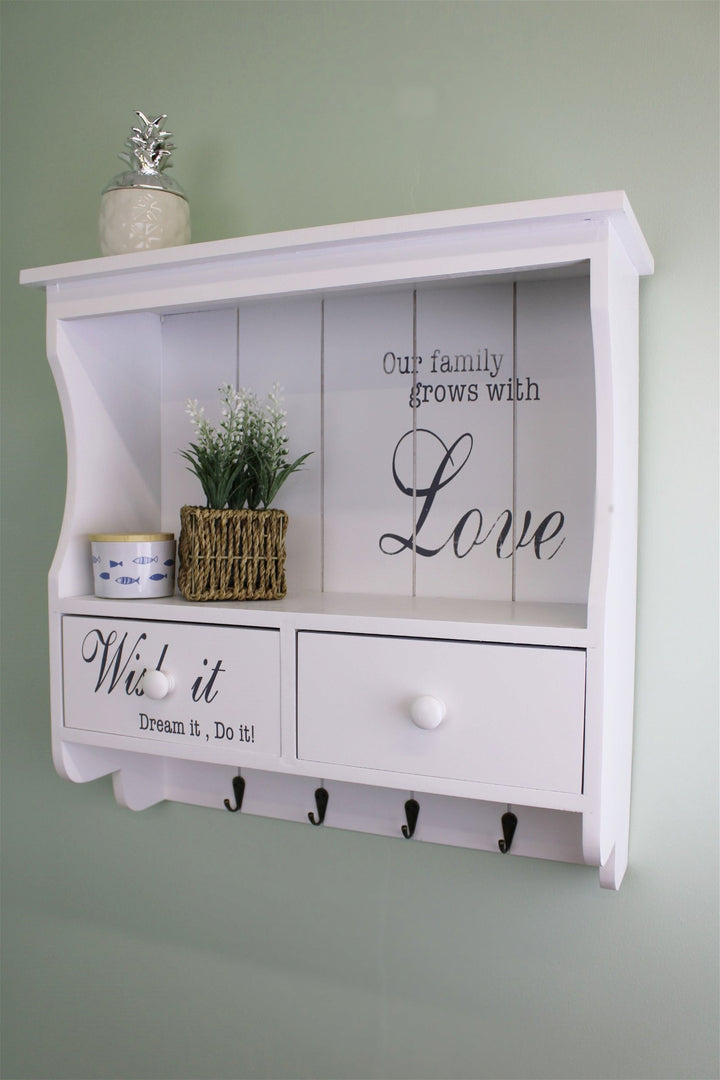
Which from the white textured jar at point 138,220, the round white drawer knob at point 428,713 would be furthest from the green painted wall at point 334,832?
the round white drawer knob at point 428,713

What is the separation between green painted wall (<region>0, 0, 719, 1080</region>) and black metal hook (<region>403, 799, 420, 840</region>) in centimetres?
4

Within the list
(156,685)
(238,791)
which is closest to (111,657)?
(156,685)

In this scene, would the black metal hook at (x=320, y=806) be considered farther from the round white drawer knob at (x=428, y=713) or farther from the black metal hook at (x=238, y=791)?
the round white drawer knob at (x=428, y=713)

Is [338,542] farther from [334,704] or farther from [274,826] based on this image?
[274,826]

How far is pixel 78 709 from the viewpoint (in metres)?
0.97

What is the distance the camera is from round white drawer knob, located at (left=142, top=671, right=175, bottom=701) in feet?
2.92

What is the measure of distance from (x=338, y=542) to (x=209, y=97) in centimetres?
59

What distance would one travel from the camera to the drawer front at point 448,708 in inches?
29.3

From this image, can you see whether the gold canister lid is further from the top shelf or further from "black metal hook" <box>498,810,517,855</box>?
"black metal hook" <box>498,810,517,855</box>

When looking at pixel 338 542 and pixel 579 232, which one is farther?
pixel 338 542

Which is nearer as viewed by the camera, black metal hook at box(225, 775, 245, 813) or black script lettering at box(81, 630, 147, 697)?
black script lettering at box(81, 630, 147, 697)

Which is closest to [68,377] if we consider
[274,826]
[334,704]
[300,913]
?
[334,704]

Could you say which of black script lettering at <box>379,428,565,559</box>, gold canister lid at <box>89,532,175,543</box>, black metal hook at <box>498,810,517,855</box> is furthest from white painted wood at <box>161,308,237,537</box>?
black metal hook at <box>498,810,517,855</box>

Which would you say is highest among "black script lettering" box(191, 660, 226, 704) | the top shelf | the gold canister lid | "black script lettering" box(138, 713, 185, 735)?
the top shelf
